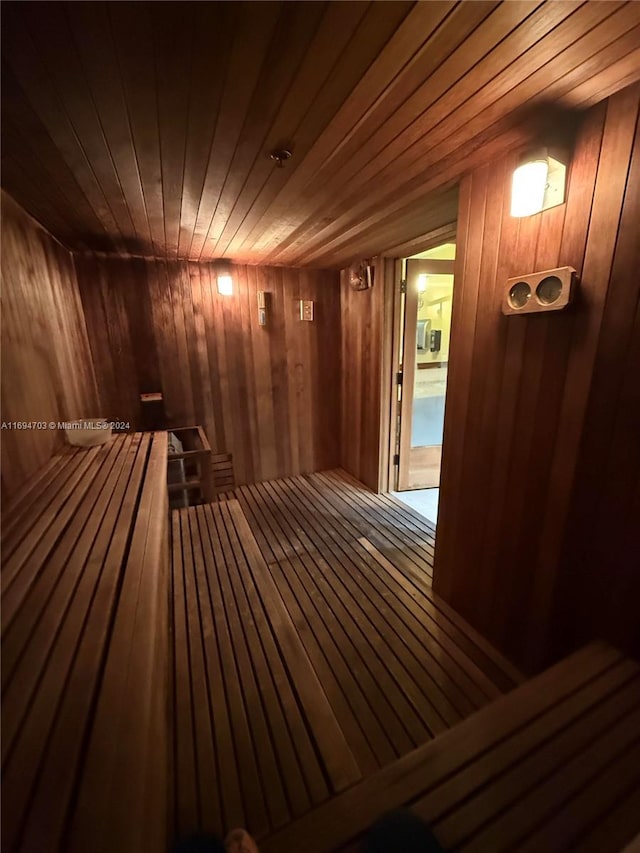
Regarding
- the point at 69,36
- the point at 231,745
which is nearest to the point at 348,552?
the point at 231,745

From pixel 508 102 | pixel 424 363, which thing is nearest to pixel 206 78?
pixel 508 102

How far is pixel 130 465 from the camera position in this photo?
196 cm

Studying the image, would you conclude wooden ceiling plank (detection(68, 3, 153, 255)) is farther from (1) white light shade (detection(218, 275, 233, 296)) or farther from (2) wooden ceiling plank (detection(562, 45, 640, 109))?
(1) white light shade (detection(218, 275, 233, 296))

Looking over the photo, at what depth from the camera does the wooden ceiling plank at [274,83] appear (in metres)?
0.83

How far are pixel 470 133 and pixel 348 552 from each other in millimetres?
2476

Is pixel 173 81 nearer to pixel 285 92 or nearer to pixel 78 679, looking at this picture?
pixel 285 92

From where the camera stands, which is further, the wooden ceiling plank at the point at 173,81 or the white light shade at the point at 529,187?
the white light shade at the point at 529,187

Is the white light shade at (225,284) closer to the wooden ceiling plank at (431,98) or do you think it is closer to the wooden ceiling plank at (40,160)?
the wooden ceiling plank at (40,160)

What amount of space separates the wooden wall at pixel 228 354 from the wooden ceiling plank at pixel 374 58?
211cm

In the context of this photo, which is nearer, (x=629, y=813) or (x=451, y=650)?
(x=629, y=813)

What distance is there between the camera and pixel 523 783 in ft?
3.13

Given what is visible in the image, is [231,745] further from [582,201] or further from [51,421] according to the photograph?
[582,201]

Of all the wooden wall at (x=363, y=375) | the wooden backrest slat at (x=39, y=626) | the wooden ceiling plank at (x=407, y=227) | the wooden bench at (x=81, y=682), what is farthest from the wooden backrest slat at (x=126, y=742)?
the wooden wall at (x=363, y=375)

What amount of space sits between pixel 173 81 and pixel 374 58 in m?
0.61
